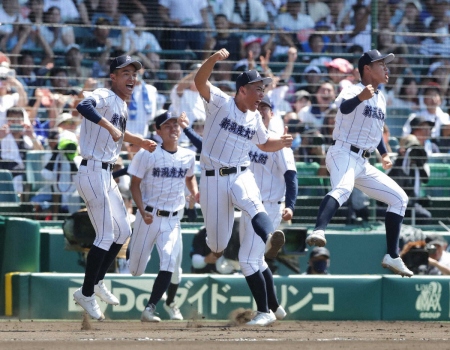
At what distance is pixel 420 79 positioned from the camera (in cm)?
1144

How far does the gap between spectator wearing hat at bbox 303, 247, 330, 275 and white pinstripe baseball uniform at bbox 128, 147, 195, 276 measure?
5.41 ft

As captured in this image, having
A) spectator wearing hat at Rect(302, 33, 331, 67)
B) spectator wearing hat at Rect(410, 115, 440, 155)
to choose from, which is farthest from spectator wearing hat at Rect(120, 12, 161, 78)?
spectator wearing hat at Rect(410, 115, 440, 155)

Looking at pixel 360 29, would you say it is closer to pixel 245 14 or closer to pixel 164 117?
pixel 245 14

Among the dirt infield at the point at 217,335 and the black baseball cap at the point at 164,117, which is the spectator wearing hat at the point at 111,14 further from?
the dirt infield at the point at 217,335

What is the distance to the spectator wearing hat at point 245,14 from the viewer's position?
475 inches

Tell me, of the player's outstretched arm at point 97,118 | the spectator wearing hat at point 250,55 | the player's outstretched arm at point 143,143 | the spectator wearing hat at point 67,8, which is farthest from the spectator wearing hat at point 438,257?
the spectator wearing hat at point 67,8

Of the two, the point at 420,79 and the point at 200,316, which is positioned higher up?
the point at 420,79

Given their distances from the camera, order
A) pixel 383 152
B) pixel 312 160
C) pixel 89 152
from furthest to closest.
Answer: pixel 312 160
pixel 383 152
pixel 89 152

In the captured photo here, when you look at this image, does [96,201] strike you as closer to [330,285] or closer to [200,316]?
[200,316]

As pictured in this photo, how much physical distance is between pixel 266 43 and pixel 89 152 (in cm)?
475

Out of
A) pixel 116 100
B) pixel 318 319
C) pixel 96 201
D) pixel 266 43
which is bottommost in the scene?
pixel 318 319

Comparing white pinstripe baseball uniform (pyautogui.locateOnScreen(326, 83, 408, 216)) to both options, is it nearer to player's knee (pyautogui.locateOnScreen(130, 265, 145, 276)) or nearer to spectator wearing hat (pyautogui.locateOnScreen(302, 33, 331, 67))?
player's knee (pyautogui.locateOnScreen(130, 265, 145, 276))

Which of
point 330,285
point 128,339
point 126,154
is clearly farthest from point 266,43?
point 128,339

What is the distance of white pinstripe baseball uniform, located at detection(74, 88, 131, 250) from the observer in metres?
7.54
